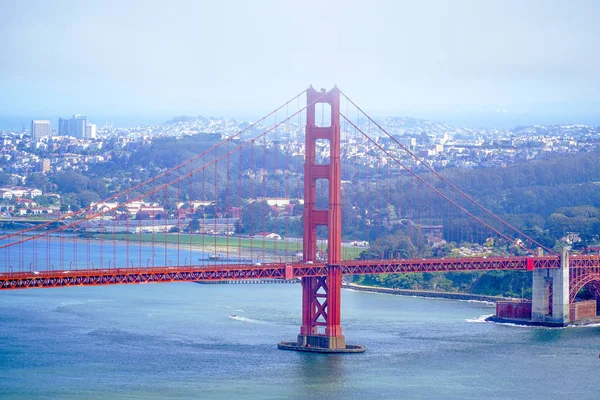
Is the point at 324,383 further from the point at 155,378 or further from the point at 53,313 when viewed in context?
the point at 53,313

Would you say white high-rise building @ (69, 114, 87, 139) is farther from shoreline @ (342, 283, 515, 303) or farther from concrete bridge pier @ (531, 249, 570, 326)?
concrete bridge pier @ (531, 249, 570, 326)

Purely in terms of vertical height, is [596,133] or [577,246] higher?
[596,133]

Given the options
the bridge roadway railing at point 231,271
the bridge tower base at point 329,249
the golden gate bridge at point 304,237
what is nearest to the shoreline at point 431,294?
the golden gate bridge at point 304,237

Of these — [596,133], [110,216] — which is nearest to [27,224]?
[110,216]

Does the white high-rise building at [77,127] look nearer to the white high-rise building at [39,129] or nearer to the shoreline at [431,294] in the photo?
the white high-rise building at [39,129]

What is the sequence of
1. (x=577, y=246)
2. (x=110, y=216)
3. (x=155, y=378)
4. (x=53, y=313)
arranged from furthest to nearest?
(x=110, y=216) < (x=577, y=246) < (x=53, y=313) < (x=155, y=378)

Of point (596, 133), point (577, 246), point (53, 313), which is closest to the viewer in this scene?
point (53, 313)
